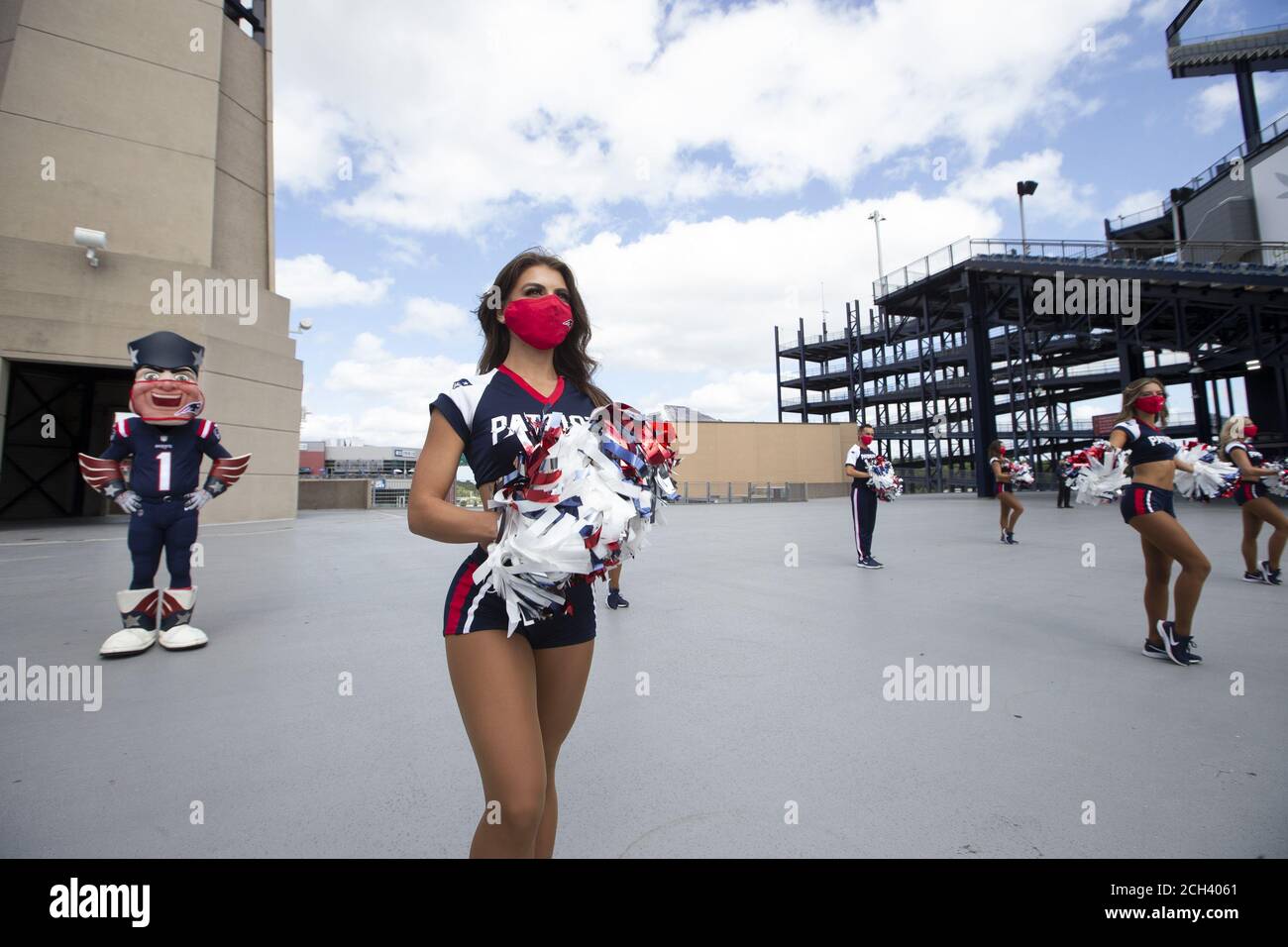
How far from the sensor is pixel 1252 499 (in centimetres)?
609

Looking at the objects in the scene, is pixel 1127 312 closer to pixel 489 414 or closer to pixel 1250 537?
pixel 1250 537

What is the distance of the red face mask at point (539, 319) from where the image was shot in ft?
5.78

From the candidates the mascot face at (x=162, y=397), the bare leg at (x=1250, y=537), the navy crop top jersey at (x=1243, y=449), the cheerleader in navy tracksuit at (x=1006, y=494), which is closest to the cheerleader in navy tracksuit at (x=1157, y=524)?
the navy crop top jersey at (x=1243, y=449)

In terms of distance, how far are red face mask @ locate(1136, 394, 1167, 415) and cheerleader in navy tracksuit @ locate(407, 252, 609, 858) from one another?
4436mm

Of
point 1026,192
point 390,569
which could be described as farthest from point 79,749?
point 1026,192

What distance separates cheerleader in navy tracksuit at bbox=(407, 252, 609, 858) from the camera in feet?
4.26

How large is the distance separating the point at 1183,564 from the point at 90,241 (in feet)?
64.2

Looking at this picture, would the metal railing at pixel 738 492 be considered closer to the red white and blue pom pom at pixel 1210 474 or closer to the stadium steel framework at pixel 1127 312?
the stadium steel framework at pixel 1127 312

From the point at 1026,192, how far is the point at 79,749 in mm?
38473

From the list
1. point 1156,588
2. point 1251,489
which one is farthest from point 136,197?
point 1251,489

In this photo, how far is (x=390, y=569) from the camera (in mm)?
7551

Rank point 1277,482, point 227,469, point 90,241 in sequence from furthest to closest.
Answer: point 90,241 < point 1277,482 < point 227,469
